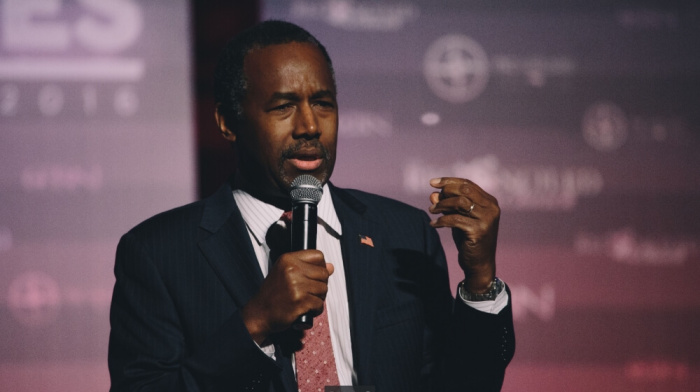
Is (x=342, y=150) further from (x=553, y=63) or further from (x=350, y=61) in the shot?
(x=553, y=63)

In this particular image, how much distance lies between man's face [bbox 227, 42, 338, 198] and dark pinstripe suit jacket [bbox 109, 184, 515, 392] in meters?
0.15

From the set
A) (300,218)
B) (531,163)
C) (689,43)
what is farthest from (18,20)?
(689,43)

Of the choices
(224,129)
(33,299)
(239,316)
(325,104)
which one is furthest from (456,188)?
(33,299)

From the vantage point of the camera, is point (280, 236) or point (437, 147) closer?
point (280, 236)

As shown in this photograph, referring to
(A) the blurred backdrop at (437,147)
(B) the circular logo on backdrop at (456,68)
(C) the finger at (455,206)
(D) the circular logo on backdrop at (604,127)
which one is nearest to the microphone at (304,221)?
(C) the finger at (455,206)

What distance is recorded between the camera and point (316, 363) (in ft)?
4.93

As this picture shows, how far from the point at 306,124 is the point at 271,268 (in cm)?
35

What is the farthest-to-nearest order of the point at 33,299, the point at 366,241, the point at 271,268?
the point at 33,299 → the point at 366,241 → the point at 271,268

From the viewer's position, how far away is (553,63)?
2.89 meters

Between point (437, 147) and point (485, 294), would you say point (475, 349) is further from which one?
point (437, 147)

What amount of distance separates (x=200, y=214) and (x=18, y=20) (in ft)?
4.78

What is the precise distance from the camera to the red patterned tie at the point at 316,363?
149 cm

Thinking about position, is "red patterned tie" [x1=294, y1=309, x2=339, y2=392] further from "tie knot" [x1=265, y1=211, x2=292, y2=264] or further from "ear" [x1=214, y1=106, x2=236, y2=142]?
"ear" [x1=214, y1=106, x2=236, y2=142]

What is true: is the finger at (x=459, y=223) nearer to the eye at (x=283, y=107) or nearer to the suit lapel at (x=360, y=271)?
the suit lapel at (x=360, y=271)
